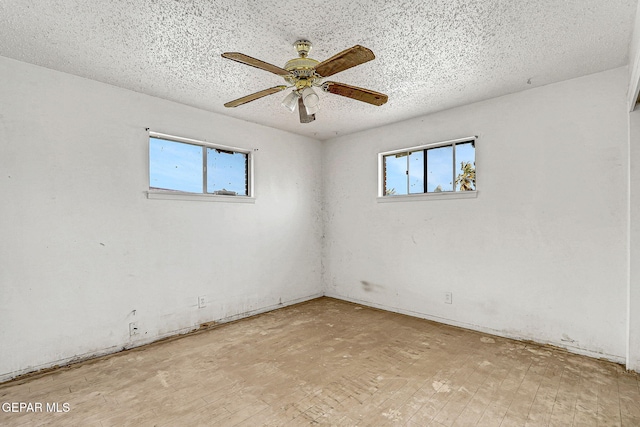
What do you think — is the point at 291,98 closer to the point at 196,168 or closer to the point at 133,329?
the point at 196,168

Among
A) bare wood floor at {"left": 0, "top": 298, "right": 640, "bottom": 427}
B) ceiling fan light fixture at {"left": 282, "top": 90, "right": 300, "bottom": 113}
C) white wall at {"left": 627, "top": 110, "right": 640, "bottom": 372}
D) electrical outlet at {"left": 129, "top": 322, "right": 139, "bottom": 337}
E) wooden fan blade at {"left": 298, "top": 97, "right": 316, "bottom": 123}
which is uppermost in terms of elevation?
ceiling fan light fixture at {"left": 282, "top": 90, "right": 300, "bottom": 113}

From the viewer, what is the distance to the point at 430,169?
13.1 ft

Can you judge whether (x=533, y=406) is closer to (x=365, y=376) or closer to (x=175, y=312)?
(x=365, y=376)

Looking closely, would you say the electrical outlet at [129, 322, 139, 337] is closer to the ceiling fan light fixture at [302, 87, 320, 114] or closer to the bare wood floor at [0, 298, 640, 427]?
the bare wood floor at [0, 298, 640, 427]

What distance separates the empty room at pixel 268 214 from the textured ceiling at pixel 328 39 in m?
0.02

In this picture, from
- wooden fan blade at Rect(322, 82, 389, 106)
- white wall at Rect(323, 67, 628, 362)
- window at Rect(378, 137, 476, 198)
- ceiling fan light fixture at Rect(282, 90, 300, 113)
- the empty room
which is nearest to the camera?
the empty room

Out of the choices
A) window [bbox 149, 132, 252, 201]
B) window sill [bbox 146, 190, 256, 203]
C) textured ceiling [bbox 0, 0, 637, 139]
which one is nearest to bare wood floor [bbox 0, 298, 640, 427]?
window sill [bbox 146, 190, 256, 203]

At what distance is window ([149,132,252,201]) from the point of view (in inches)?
133

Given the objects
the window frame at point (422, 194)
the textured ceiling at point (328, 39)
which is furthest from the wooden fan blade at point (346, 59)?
the window frame at point (422, 194)

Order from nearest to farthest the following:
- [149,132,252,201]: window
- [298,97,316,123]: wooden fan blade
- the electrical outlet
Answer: [298,97,316,123]: wooden fan blade → the electrical outlet → [149,132,252,201]: window

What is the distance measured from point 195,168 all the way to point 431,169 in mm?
2933

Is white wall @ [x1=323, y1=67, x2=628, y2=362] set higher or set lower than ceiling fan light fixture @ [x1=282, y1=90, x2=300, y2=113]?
lower

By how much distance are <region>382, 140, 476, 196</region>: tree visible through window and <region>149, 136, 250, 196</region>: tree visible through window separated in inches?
79.9

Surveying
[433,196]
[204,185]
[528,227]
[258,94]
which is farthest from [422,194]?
[204,185]
